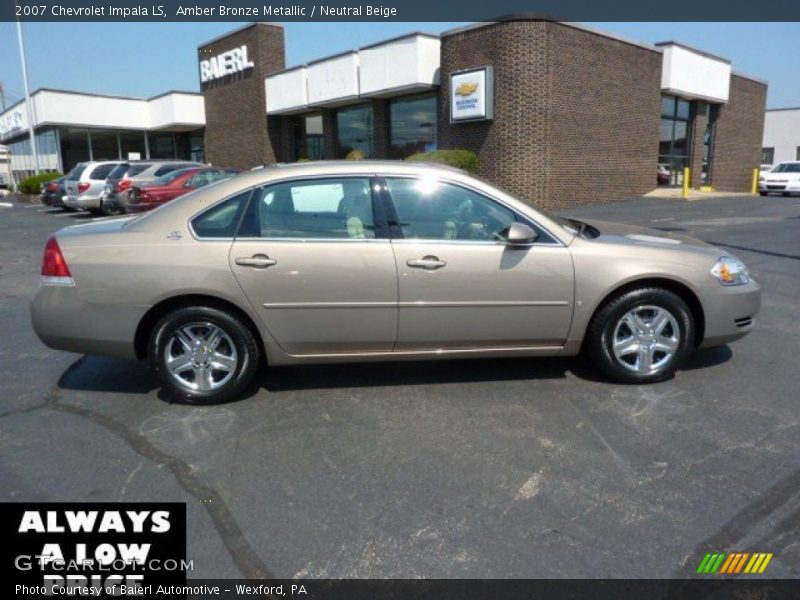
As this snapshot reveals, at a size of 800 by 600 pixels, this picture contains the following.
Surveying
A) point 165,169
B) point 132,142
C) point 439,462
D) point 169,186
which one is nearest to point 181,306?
point 439,462

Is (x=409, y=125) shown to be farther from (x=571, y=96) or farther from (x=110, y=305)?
(x=110, y=305)

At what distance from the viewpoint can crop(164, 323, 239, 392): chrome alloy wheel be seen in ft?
13.6

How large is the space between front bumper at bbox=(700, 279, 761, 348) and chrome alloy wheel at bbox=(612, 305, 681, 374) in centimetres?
25

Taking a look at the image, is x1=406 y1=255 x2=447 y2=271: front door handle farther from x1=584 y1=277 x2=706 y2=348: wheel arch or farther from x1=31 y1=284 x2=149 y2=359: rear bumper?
x1=31 y1=284 x2=149 y2=359: rear bumper

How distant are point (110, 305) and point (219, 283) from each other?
28.6 inches

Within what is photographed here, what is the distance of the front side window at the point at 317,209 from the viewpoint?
163 inches

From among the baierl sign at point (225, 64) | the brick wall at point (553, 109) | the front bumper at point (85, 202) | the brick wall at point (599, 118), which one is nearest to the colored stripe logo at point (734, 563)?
the brick wall at point (553, 109)

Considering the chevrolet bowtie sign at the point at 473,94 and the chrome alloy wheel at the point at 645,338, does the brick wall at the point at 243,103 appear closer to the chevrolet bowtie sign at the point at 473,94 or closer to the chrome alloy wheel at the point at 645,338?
the chevrolet bowtie sign at the point at 473,94

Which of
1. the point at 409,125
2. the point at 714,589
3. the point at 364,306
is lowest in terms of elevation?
the point at 714,589

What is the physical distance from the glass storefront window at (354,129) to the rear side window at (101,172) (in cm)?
939

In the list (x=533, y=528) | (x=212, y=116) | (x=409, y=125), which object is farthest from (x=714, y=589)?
(x=212, y=116)

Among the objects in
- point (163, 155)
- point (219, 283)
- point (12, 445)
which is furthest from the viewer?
point (163, 155)

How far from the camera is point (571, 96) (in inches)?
766

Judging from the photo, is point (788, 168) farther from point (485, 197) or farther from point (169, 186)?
point (485, 197)
